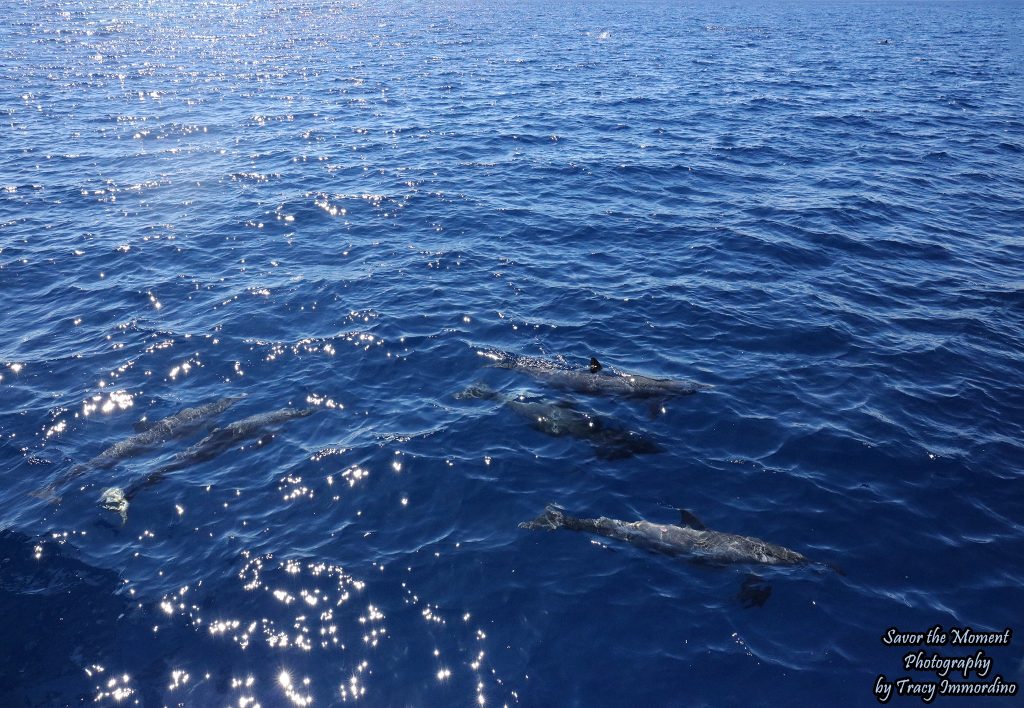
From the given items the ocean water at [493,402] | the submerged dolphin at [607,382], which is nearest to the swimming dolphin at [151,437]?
the ocean water at [493,402]

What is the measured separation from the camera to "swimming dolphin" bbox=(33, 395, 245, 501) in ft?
55.7

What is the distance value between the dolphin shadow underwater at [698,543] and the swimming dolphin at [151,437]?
10438 mm

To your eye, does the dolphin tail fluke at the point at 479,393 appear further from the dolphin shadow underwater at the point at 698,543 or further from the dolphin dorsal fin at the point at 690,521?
the dolphin dorsal fin at the point at 690,521

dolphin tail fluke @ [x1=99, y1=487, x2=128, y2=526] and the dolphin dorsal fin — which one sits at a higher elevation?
the dolphin dorsal fin

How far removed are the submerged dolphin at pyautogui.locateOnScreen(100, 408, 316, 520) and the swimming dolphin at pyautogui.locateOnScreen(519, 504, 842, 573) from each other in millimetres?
8501

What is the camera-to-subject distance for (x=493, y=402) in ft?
64.7

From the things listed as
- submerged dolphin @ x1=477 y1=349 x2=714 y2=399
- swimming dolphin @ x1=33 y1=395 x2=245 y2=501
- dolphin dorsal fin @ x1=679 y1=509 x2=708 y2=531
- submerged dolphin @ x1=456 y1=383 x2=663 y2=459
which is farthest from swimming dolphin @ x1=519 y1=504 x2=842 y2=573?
swimming dolphin @ x1=33 y1=395 x2=245 y2=501

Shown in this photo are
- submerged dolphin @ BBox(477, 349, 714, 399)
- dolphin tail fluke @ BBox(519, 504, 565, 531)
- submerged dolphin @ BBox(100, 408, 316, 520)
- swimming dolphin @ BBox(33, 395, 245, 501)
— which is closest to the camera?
dolphin tail fluke @ BBox(519, 504, 565, 531)

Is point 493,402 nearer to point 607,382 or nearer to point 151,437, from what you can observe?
point 607,382

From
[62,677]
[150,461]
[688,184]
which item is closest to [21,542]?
[150,461]

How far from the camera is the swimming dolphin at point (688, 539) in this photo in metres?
14.5

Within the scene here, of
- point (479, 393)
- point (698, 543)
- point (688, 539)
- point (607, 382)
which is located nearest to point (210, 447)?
point (479, 393)

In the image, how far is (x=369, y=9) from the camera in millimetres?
103250

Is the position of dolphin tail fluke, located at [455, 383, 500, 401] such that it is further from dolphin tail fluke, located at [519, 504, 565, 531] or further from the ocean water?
dolphin tail fluke, located at [519, 504, 565, 531]
